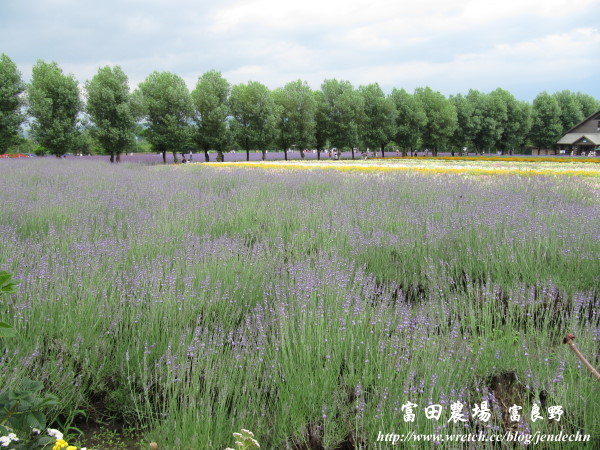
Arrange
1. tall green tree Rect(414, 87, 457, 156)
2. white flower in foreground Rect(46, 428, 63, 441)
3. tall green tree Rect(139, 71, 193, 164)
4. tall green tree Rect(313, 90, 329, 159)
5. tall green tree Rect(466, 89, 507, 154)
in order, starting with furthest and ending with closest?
1. tall green tree Rect(466, 89, 507, 154)
2. tall green tree Rect(414, 87, 457, 156)
3. tall green tree Rect(313, 90, 329, 159)
4. tall green tree Rect(139, 71, 193, 164)
5. white flower in foreground Rect(46, 428, 63, 441)

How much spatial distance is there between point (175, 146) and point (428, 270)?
1274 inches

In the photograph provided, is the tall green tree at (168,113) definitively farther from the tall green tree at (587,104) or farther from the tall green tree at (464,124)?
the tall green tree at (587,104)

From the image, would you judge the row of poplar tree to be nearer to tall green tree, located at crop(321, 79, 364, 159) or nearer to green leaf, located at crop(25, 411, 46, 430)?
tall green tree, located at crop(321, 79, 364, 159)

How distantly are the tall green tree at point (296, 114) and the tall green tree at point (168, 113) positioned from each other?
30.0 ft

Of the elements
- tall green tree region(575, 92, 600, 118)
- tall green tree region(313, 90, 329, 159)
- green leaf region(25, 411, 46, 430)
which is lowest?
green leaf region(25, 411, 46, 430)

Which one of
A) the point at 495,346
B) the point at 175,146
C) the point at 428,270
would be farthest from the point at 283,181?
the point at 175,146

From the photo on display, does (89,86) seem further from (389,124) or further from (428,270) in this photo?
(428,270)

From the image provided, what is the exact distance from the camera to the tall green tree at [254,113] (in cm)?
3740

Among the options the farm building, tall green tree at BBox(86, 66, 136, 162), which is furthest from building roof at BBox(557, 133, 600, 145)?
tall green tree at BBox(86, 66, 136, 162)

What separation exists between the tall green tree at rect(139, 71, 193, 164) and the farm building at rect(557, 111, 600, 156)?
46708 mm

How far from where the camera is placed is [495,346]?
2.78 metres

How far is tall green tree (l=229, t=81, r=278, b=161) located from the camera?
37400 millimetres

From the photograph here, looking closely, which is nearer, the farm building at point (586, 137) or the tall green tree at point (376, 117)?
the tall green tree at point (376, 117)

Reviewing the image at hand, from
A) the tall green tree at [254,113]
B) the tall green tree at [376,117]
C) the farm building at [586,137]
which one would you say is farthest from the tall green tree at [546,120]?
the tall green tree at [254,113]
